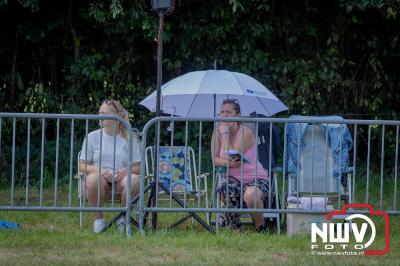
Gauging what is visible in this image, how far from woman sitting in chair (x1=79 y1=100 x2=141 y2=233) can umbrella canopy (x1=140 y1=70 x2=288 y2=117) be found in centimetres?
69

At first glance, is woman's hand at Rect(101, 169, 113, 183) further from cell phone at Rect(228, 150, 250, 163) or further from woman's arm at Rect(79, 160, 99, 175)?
cell phone at Rect(228, 150, 250, 163)

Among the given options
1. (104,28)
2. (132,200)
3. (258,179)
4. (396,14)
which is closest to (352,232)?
(258,179)

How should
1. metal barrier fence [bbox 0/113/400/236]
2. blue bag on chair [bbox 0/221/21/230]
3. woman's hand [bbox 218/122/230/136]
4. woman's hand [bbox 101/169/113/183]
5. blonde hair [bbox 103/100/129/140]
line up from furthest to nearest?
blonde hair [bbox 103/100/129/140] → woman's hand [bbox 218/122/230/136] → woman's hand [bbox 101/169/113/183] → blue bag on chair [bbox 0/221/21/230] → metal barrier fence [bbox 0/113/400/236]

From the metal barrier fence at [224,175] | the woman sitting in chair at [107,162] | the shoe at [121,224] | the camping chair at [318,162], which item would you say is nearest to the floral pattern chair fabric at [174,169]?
the metal barrier fence at [224,175]

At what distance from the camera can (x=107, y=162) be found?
830 cm

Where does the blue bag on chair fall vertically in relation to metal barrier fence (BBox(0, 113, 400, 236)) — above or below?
below

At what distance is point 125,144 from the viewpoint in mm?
8305

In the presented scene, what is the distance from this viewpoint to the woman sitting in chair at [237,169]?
313 inches

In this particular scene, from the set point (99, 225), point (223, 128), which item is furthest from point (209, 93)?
point (99, 225)

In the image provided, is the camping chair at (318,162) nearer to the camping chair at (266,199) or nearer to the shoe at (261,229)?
the camping chair at (266,199)

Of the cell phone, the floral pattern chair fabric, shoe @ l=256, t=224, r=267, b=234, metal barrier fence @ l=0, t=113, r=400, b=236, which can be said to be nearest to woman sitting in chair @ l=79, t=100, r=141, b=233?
metal barrier fence @ l=0, t=113, r=400, b=236

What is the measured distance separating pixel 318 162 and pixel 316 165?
39mm

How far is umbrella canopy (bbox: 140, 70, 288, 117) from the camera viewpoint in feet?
28.5

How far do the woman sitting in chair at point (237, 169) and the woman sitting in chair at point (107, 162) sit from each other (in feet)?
2.66
